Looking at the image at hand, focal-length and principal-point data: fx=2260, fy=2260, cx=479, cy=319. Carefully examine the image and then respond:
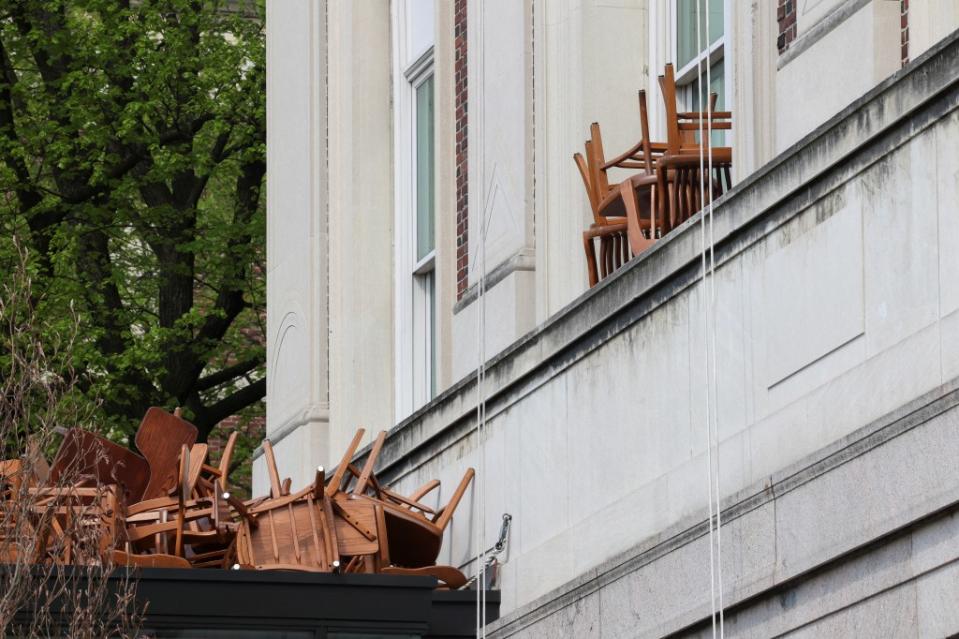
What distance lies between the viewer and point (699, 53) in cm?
1234

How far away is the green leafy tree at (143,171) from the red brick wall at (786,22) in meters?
16.1

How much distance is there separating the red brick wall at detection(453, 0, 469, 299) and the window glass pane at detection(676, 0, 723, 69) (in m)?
2.58

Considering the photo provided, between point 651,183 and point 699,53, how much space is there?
1.04 meters

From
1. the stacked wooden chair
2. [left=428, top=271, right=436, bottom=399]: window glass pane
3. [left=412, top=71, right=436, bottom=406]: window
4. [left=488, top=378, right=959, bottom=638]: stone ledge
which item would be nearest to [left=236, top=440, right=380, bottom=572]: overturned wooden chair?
the stacked wooden chair

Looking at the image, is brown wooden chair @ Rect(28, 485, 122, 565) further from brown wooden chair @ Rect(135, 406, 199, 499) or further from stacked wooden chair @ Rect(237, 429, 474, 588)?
brown wooden chair @ Rect(135, 406, 199, 499)

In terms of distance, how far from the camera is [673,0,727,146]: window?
12.3 meters

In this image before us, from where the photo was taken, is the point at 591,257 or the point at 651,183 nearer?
the point at 651,183

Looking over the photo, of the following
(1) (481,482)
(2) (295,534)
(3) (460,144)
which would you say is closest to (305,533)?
(2) (295,534)

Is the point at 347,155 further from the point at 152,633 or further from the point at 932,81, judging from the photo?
the point at 932,81

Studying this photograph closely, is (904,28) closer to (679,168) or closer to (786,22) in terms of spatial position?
(786,22)

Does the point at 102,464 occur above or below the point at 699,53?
below

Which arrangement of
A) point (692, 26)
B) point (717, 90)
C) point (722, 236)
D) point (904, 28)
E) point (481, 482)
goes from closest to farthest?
point (904, 28) < point (722, 236) < point (717, 90) < point (692, 26) < point (481, 482)

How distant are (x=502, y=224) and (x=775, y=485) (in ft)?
17.5

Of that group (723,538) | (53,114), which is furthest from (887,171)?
(53,114)
